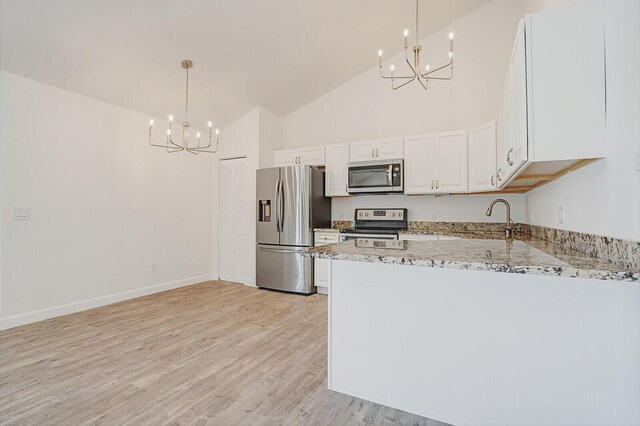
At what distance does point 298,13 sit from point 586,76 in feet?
9.15

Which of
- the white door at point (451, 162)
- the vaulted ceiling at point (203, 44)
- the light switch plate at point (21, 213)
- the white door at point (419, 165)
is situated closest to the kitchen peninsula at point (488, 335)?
the white door at point (451, 162)

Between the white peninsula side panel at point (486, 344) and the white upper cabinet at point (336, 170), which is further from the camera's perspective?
the white upper cabinet at point (336, 170)

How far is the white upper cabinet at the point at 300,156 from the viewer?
4.70 metres

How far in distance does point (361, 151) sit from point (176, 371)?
3.37 m

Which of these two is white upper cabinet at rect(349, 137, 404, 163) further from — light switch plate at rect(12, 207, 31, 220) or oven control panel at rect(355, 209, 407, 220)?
light switch plate at rect(12, 207, 31, 220)

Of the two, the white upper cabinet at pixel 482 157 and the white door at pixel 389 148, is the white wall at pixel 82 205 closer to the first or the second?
the white door at pixel 389 148

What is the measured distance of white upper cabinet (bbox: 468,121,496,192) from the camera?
3.45 m

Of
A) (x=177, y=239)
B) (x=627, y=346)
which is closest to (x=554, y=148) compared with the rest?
(x=627, y=346)

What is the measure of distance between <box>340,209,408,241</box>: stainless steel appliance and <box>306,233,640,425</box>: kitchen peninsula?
226cm

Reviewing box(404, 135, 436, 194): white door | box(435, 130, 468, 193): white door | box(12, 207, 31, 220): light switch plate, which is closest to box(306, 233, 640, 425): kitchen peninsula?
box(435, 130, 468, 193): white door

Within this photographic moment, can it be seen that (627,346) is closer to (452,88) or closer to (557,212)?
(557,212)

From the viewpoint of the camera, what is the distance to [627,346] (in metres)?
1.23

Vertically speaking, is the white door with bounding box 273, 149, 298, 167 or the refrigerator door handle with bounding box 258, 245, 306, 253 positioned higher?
the white door with bounding box 273, 149, 298, 167

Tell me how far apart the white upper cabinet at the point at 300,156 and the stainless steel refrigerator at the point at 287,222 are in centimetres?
25
